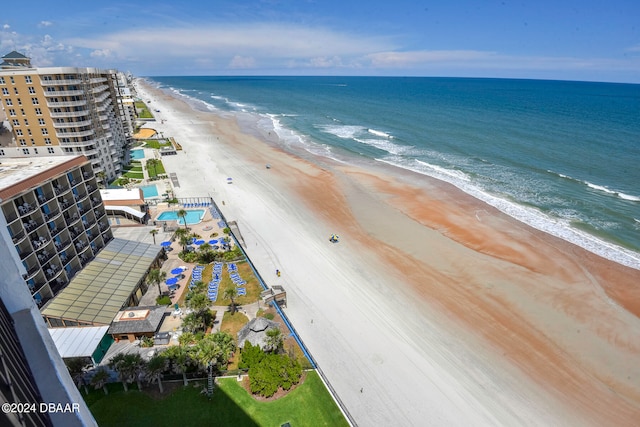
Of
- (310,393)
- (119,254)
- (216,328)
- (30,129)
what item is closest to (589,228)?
(310,393)

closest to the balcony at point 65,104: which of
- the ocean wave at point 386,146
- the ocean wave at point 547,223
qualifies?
the ocean wave at point 547,223

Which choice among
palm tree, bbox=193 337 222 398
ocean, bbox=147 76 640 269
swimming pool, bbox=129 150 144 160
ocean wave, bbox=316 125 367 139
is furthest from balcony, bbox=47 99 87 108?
ocean wave, bbox=316 125 367 139

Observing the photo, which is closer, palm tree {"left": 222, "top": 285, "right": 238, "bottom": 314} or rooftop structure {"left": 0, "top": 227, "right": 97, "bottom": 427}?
rooftop structure {"left": 0, "top": 227, "right": 97, "bottom": 427}

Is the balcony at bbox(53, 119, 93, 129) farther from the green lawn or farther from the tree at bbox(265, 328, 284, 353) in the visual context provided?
the tree at bbox(265, 328, 284, 353)

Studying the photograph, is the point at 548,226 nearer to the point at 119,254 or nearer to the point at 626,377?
the point at 626,377

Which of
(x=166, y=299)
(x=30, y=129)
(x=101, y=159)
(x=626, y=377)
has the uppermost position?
(x=30, y=129)

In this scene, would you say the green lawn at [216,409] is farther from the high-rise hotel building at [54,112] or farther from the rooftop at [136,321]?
the high-rise hotel building at [54,112]

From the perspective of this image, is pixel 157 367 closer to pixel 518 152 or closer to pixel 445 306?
pixel 445 306
